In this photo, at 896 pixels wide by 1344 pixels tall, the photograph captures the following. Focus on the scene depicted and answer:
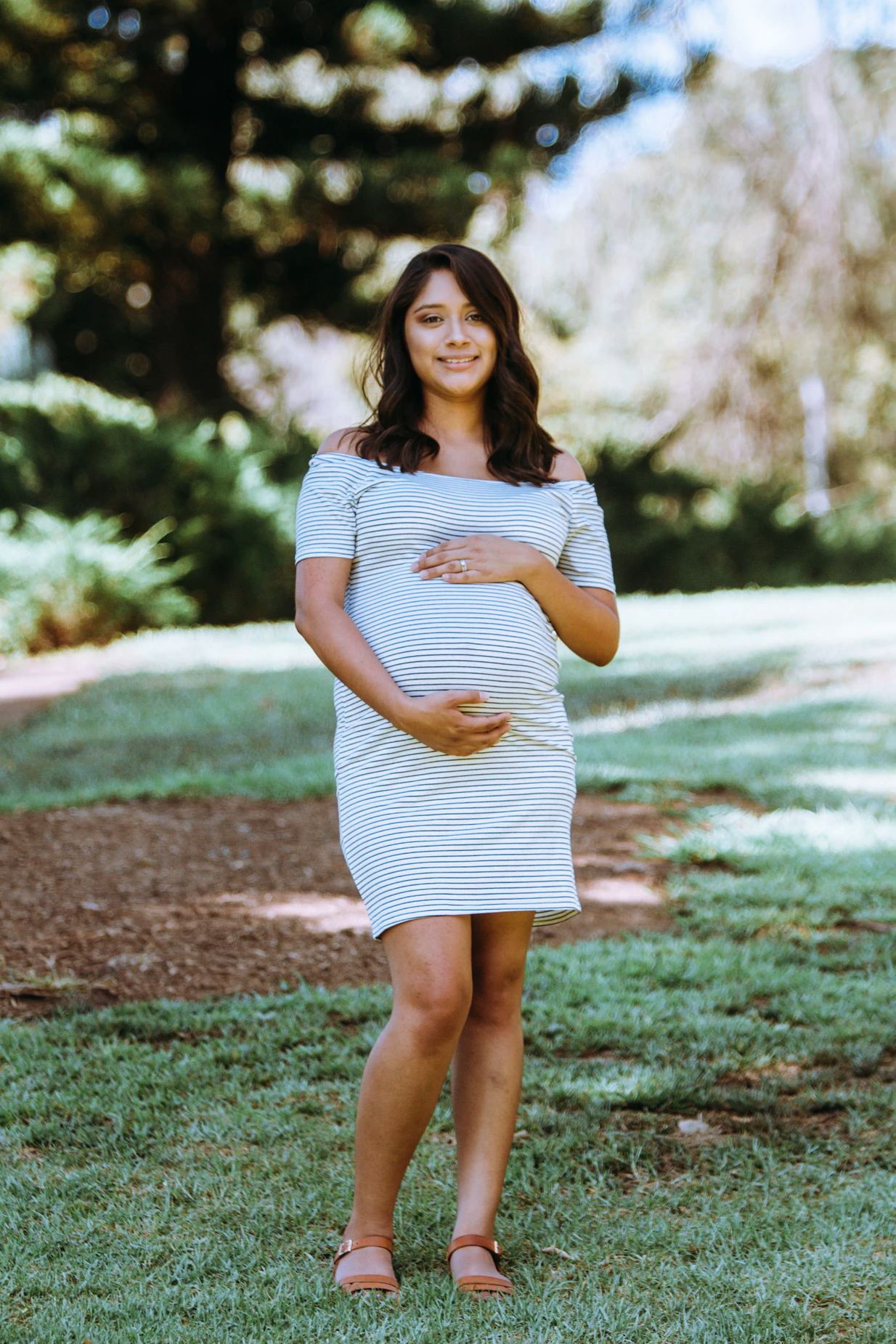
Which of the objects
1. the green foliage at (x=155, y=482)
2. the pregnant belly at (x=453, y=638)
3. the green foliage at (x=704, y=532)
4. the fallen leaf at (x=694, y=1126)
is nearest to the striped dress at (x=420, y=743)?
the pregnant belly at (x=453, y=638)

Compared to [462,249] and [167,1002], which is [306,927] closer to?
[167,1002]

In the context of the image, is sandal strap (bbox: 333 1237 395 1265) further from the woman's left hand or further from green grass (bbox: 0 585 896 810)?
green grass (bbox: 0 585 896 810)

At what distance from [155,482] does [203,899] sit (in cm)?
831

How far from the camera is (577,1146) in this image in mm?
2893

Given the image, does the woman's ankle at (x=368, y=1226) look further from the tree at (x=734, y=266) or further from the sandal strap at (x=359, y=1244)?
the tree at (x=734, y=266)

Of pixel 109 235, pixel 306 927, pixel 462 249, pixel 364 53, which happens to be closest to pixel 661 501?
pixel 364 53

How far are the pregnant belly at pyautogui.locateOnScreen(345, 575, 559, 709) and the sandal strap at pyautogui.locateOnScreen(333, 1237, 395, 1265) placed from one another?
0.93 meters

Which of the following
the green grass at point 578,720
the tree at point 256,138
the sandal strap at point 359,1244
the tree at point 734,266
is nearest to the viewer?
the sandal strap at point 359,1244

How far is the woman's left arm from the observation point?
2.30m

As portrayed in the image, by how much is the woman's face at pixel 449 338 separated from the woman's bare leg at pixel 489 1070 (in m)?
0.99

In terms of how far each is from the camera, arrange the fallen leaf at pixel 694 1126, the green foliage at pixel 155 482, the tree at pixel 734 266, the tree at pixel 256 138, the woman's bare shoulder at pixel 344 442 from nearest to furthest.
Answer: the woman's bare shoulder at pixel 344 442
the fallen leaf at pixel 694 1126
the green foliage at pixel 155 482
the tree at pixel 256 138
the tree at pixel 734 266

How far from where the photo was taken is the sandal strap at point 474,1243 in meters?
2.30

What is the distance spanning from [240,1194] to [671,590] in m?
16.2

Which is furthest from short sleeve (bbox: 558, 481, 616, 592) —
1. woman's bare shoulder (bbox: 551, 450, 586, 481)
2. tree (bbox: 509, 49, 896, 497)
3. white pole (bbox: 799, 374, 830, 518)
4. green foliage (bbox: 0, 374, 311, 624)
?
white pole (bbox: 799, 374, 830, 518)
